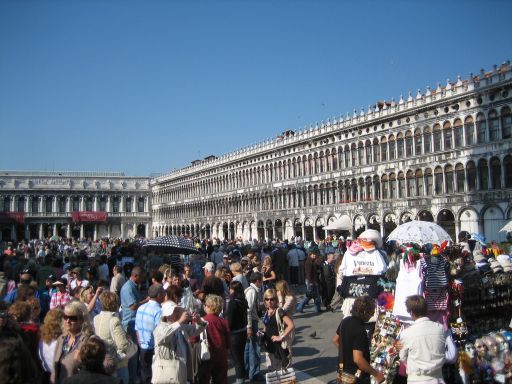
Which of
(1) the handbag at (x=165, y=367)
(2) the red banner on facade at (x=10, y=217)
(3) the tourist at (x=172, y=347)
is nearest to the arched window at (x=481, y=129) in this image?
(3) the tourist at (x=172, y=347)

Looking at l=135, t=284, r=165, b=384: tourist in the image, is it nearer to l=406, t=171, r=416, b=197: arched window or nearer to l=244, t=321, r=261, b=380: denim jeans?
l=244, t=321, r=261, b=380: denim jeans

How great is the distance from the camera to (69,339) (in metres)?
5.08

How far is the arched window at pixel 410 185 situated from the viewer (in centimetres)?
3756

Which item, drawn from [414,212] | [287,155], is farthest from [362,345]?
[287,155]

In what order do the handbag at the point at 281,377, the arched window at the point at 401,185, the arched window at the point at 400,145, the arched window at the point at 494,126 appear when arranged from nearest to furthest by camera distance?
the handbag at the point at 281,377 < the arched window at the point at 494,126 < the arched window at the point at 401,185 < the arched window at the point at 400,145

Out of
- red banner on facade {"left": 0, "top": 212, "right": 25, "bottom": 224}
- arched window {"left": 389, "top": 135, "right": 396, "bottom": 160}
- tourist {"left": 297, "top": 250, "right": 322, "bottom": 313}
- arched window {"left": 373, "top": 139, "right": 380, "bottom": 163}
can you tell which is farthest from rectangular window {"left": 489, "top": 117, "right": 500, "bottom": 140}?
red banner on facade {"left": 0, "top": 212, "right": 25, "bottom": 224}

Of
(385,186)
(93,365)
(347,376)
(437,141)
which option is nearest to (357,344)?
(347,376)

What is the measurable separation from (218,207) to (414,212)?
32.8m

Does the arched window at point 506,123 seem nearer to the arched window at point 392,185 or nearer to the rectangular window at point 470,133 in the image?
the rectangular window at point 470,133

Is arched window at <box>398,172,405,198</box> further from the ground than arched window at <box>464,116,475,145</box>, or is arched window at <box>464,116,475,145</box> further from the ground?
arched window at <box>464,116,475,145</box>

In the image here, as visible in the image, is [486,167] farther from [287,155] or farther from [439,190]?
[287,155]

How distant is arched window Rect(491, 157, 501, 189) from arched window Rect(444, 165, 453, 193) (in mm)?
3008

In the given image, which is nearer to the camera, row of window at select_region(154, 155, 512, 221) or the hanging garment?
the hanging garment

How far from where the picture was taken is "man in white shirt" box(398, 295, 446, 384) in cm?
499
